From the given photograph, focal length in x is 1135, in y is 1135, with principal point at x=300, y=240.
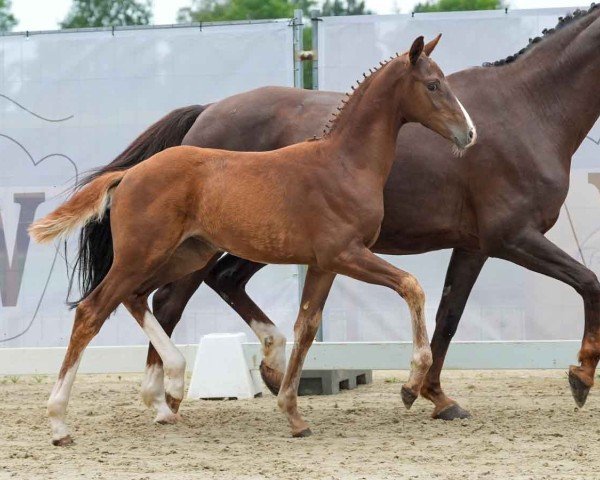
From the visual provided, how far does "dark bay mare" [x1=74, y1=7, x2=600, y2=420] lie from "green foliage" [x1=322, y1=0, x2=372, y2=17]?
36.5 metres

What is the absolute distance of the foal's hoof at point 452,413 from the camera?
6.09 m

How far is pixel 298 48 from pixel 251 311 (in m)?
1.98

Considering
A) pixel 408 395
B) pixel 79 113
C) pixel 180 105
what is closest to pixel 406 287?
pixel 408 395

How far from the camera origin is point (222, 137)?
648 centimetres

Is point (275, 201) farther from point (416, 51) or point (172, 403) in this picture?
point (172, 403)

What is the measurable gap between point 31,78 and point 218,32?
132 cm

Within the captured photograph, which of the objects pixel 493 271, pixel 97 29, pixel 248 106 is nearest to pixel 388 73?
pixel 248 106

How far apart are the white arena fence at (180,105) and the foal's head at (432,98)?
7.15ft

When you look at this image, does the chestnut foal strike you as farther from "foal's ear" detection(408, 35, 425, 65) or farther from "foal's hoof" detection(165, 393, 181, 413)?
"foal's hoof" detection(165, 393, 181, 413)

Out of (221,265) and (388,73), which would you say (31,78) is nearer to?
(221,265)

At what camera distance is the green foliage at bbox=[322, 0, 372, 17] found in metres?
45.1

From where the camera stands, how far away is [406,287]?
4.96m

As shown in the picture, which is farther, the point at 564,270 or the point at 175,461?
the point at 564,270

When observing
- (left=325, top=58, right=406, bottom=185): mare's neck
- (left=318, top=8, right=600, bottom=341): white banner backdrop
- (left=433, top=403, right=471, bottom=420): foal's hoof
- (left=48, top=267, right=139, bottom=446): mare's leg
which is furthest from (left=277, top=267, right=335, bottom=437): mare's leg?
(left=318, top=8, right=600, bottom=341): white banner backdrop
